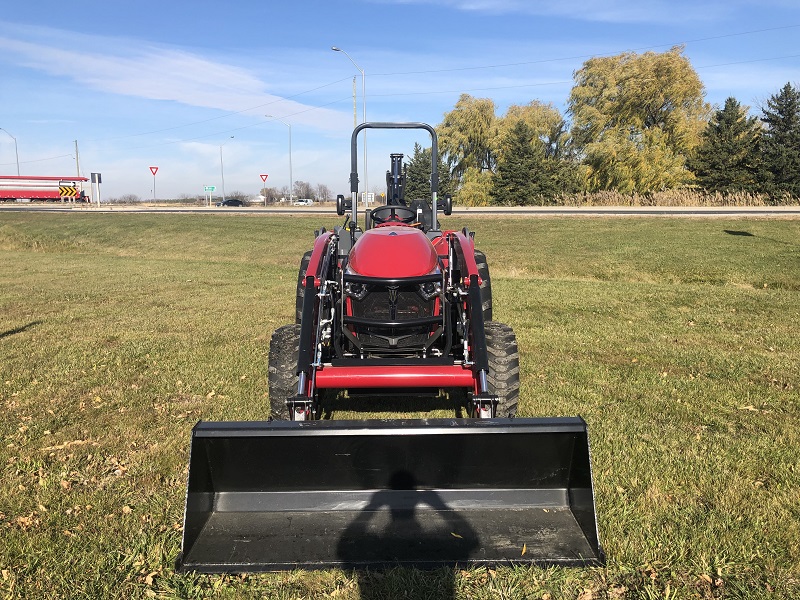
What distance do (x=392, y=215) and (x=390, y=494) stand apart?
3.16 meters

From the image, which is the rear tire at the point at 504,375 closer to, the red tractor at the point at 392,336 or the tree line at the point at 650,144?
the red tractor at the point at 392,336

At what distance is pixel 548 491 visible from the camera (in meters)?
3.13

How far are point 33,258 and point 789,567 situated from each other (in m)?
20.3

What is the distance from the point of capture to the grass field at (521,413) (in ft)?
9.09

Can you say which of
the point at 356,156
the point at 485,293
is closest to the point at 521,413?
the point at 485,293

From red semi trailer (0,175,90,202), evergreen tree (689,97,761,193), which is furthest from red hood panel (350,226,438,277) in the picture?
red semi trailer (0,175,90,202)

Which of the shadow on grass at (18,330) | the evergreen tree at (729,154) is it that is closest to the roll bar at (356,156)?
the shadow on grass at (18,330)

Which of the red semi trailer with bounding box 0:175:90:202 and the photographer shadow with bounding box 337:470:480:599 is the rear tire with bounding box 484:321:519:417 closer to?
the photographer shadow with bounding box 337:470:480:599

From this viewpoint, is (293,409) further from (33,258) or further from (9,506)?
(33,258)

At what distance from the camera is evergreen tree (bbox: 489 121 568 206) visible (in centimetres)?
3847

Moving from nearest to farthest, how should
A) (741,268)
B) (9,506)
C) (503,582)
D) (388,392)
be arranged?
(503,582) → (9,506) → (388,392) → (741,268)

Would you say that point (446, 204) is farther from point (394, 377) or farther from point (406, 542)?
point (406, 542)

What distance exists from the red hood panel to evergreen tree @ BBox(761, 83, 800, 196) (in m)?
35.7

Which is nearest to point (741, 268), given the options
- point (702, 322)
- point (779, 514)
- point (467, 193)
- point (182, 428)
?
point (702, 322)
